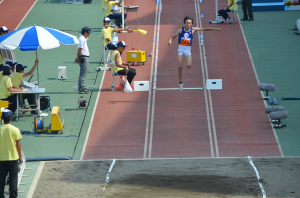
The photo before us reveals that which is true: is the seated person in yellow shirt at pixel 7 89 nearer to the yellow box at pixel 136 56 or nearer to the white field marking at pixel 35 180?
the white field marking at pixel 35 180

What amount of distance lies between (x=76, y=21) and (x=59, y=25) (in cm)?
108

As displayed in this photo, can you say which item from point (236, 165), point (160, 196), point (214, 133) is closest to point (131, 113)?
point (214, 133)

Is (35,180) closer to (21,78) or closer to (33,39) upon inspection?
(21,78)

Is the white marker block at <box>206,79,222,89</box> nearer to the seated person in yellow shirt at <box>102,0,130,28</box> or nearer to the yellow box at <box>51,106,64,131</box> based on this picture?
the yellow box at <box>51,106,64,131</box>

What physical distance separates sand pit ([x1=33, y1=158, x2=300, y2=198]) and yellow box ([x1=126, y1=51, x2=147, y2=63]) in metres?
8.52

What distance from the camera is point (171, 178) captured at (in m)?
12.9

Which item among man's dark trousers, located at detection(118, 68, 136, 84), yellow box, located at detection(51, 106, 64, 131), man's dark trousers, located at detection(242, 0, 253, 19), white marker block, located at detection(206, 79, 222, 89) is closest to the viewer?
yellow box, located at detection(51, 106, 64, 131)

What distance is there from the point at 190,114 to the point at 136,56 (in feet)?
16.4

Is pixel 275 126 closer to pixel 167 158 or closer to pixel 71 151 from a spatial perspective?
pixel 167 158

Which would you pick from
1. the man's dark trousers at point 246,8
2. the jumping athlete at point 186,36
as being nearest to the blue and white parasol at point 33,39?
the jumping athlete at point 186,36

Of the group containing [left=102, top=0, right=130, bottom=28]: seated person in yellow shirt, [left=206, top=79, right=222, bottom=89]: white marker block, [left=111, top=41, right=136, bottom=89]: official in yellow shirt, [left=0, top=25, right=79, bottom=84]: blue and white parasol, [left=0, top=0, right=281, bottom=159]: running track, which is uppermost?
[left=0, top=25, right=79, bottom=84]: blue and white parasol

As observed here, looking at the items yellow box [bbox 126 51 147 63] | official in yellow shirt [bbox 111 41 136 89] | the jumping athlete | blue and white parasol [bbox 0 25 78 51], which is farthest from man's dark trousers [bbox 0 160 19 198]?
yellow box [bbox 126 51 147 63]

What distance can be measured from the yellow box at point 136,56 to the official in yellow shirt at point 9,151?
10883 mm

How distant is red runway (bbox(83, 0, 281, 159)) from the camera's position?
50.5ft
